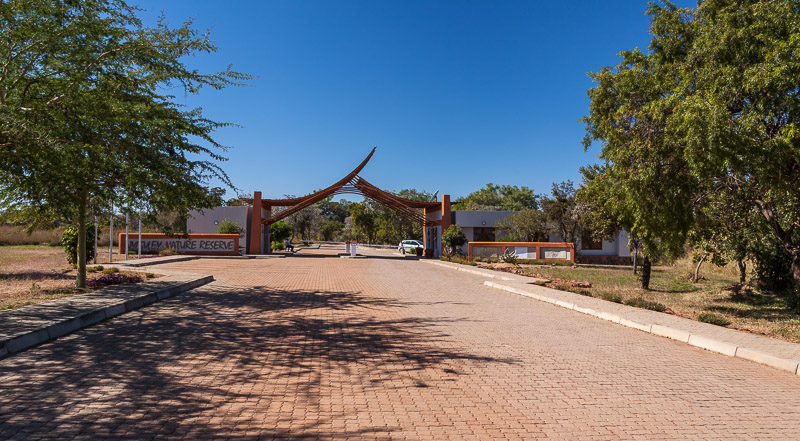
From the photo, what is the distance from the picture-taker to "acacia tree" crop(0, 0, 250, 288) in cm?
921

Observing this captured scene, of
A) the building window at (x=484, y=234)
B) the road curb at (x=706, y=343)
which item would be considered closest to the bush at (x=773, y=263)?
the road curb at (x=706, y=343)

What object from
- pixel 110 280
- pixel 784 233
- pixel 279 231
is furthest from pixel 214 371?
pixel 279 231

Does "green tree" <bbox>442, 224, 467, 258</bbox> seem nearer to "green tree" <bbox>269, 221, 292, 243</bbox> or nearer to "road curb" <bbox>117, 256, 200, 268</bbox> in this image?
"road curb" <bbox>117, 256, 200, 268</bbox>

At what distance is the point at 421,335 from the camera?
845cm

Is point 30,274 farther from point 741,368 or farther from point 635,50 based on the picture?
point 635,50

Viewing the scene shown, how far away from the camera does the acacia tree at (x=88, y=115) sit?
30.2 feet

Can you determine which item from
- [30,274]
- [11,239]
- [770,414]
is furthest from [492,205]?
[770,414]

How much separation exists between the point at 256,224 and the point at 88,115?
32.3 m

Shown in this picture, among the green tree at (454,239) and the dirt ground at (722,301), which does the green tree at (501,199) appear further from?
the dirt ground at (722,301)

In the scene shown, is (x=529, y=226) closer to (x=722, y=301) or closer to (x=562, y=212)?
(x=562, y=212)

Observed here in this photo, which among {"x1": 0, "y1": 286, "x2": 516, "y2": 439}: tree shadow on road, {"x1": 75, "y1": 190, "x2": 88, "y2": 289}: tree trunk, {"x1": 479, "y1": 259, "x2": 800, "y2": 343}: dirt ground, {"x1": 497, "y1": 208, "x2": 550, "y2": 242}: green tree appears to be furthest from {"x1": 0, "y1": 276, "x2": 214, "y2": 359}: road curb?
{"x1": 497, "y1": 208, "x2": 550, "y2": 242}: green tree

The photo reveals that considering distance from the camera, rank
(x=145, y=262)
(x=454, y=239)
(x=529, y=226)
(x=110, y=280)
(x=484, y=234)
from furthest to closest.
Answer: (x=484, y=234), (x=529, y=226), (x=454, y=239), (x=145, y=262), (x=110, y=280)

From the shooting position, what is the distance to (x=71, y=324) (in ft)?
27.0

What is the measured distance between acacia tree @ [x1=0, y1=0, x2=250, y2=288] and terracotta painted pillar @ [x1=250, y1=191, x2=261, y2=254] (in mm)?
28235
